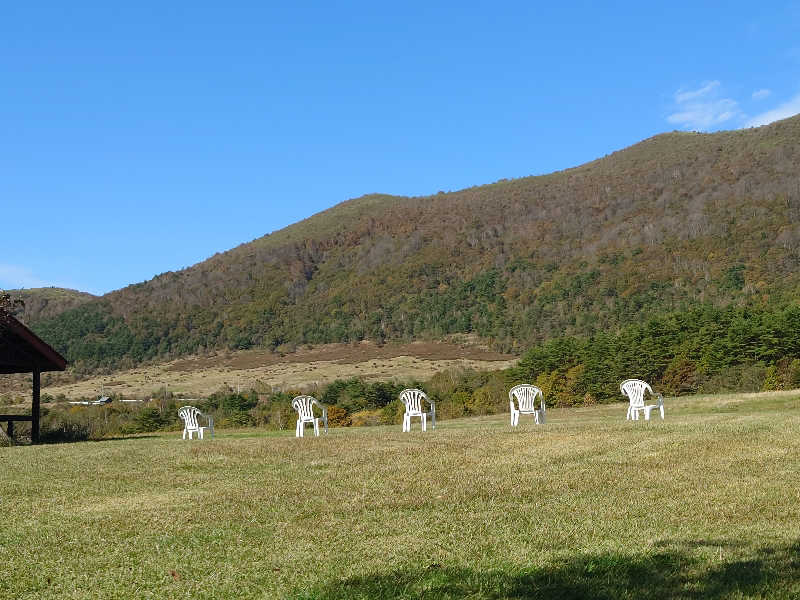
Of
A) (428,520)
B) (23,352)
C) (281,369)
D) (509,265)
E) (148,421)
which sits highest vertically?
(509,265)

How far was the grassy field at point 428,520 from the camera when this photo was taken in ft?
17.0

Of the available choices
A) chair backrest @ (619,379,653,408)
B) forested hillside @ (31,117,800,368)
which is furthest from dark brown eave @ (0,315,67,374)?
forested hillside @ (31,117,800,368)

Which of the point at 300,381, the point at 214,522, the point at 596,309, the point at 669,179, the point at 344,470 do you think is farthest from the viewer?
the point at 669,179

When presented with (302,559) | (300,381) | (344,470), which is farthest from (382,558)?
(300,381)

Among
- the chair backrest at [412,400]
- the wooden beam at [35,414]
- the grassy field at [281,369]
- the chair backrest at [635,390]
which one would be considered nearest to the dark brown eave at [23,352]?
the wooden beam at [35,414]

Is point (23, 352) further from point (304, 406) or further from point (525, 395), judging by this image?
point (525, 395)

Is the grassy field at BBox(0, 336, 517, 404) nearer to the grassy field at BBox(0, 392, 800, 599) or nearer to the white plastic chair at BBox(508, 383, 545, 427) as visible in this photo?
the white plastic chair at BBox(508, 383, 545, 427)

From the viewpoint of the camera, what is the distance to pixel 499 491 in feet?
27.5

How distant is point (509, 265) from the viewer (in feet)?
252

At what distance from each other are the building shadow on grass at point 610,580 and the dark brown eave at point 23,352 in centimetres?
1717

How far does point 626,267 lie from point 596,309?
23.7 ft

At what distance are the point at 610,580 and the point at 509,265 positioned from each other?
72.4 metres

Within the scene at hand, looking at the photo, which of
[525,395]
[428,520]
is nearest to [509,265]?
[525,395]

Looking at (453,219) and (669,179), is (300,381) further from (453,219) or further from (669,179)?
(669,179)
